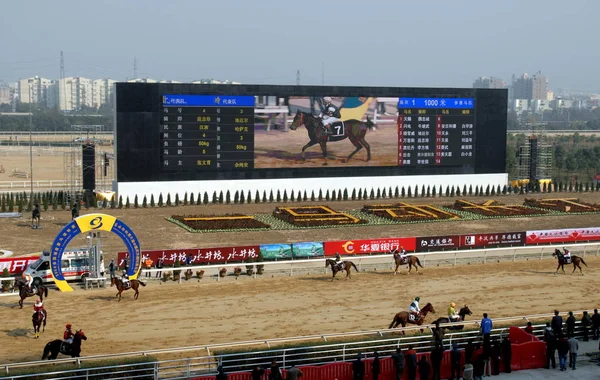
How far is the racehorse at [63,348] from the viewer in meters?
19.4

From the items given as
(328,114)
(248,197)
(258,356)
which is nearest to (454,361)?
(258,356)

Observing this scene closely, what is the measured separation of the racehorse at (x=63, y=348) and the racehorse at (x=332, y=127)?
3044 cm

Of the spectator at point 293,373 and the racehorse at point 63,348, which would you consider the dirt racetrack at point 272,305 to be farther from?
the spectator at point 293,373

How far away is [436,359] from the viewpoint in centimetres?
1877

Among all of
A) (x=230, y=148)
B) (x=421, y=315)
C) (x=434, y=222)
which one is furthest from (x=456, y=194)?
(x=421, y=315)

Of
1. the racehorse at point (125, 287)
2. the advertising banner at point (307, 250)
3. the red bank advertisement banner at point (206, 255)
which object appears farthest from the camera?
the advertising banner at point (307, 250)

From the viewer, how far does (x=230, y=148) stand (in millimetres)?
48250

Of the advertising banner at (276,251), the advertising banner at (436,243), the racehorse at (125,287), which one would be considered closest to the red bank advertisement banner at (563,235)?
the advertising banner at (436,243)

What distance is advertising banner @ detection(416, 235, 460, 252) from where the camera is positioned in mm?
36094

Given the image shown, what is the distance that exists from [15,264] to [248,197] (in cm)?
2134

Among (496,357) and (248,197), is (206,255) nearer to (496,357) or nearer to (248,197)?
(496,357)

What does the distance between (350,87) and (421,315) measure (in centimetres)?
2902

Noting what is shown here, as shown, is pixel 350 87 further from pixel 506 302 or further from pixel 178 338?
pixel 178 338

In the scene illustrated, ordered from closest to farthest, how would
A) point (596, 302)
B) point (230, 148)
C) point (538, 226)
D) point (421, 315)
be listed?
point (421, 315) < point (596, 302) < point (538, 226) < point (230, 148)
